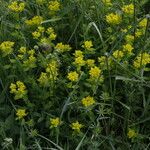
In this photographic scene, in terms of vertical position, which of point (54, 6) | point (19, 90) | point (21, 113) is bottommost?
point (21, 113)

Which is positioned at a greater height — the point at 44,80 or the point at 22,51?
the point at 22,51

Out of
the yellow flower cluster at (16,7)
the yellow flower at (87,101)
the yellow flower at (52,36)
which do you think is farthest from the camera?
the yellow flower cluster at (16,7)

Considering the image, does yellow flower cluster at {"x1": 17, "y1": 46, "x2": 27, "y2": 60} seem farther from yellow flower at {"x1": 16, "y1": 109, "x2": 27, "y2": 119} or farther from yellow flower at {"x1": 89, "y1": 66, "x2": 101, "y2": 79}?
yellow flower at {"x1": 89, "y1": 66, "x2": 101, "y2": 79}

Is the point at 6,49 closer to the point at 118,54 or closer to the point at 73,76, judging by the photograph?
the point at 73,76

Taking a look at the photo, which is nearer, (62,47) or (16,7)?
(62,47)

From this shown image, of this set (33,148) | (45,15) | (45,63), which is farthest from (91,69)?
(45,15)

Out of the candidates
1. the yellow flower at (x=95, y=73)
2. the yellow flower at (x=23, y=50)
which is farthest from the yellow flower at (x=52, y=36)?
the yellow flower at (x=95, y=73)

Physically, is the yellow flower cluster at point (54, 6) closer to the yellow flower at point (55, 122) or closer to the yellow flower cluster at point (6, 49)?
the yellow flower cluster at point (6, 49)

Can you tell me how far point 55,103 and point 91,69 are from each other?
0.32 meters

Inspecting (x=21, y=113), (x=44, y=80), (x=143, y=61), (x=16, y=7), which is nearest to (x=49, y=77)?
(x=44, y=80)

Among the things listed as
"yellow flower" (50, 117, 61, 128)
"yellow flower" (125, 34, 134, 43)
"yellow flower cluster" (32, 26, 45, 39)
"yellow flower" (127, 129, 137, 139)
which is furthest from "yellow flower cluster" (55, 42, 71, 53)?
"yellow flower" (127, 129, 137, 139)

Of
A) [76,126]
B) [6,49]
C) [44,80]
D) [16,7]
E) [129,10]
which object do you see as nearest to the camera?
[76,126]

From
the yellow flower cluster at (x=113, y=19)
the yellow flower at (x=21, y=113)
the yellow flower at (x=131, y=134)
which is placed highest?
the yellow flower cluster at (x=113, y=19)

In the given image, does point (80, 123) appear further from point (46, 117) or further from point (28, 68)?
point (28, 68)
